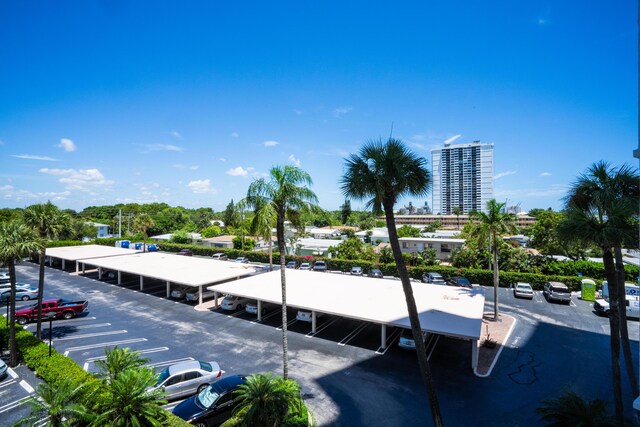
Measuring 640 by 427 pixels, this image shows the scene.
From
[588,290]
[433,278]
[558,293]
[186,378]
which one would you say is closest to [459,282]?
[433,278]

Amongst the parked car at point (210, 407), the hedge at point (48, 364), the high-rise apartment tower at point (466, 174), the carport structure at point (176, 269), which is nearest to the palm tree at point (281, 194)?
the parked car at point (210, 407)

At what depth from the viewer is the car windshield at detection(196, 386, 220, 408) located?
1171 centimetres

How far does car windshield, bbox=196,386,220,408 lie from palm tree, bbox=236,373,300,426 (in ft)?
5.40

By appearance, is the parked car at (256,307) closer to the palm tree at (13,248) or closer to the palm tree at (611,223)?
the palm tree at (13,248)

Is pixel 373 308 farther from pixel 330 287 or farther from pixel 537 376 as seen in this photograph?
pixel 537 376

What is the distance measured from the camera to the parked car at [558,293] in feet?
87.7

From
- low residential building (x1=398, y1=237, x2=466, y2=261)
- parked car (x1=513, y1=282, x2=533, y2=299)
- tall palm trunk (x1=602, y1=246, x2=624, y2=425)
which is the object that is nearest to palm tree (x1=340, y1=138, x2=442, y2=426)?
tall palm trunk (x1=602, y1=246, x2=624, y2=425)

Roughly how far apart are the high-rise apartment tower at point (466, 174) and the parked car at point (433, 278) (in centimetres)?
12514

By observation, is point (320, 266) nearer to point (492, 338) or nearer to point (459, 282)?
point (459, 282)

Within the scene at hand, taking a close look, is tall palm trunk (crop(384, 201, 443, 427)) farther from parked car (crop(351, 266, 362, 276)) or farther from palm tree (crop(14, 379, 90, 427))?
parked car (crop(351, 266, 362, 276))

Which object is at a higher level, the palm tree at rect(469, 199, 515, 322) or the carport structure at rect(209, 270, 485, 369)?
the palm tree at rect(469, 199, 515, 322)

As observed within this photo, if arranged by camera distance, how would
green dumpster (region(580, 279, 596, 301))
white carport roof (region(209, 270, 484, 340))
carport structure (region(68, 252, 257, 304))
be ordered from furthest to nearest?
1. carport structure (region(68, 252, 257, 304))
2. green dumpster (region(580, 279, 596, 301))
3. white carport roof (region(209, 270, 484, 340))

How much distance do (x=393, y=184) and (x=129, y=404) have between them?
33.2 ft

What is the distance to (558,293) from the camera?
26891 millimetres
